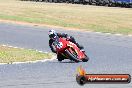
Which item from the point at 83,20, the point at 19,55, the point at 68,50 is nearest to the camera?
the point at 68,50

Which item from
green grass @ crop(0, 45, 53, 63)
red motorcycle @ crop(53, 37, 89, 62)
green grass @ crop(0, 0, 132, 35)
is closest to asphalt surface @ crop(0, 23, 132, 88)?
red motorcycle @ crop(53, 37, 89, 62)

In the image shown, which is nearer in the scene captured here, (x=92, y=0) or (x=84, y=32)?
(x=84, y=32)

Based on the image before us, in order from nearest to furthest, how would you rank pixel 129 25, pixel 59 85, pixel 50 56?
pixel 59 85 → pixel 50 56 → pixel 129 25

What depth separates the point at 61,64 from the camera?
627 inches

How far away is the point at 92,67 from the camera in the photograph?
1596cm

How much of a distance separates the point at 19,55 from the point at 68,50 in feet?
22.5

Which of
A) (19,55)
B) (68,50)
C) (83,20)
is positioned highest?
(68,50)

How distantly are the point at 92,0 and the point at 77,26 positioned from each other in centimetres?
2743

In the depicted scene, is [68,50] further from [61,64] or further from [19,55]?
[19,55]

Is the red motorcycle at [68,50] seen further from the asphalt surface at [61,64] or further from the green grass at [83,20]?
the green grass at [83,20]

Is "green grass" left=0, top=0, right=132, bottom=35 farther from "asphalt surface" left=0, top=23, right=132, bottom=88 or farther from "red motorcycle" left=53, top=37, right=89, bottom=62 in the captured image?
"red motorcycle" left=53, top=37, right=89, bottom=62

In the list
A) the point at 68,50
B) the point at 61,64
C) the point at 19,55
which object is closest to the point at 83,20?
the point at 19,55

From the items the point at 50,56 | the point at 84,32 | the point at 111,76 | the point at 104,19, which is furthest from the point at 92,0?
the point at 111,76

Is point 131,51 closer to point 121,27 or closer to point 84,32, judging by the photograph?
point 84,32
